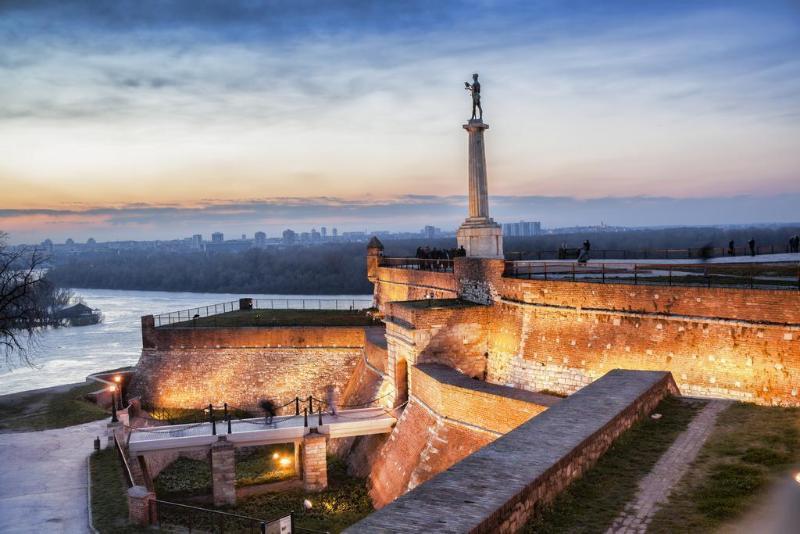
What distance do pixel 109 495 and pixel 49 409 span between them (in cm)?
874

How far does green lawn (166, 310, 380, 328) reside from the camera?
2481cm

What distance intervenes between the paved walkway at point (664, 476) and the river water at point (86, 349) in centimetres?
3006

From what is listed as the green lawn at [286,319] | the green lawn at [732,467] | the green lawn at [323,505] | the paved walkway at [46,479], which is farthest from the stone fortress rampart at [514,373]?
the paved walkway at [46,479]

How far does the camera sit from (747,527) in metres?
5.52

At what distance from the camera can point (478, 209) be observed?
19.8m

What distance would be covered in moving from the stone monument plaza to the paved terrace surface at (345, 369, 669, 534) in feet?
36.0

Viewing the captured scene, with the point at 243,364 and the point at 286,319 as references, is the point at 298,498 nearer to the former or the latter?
the point at 243,364

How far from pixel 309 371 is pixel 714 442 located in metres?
15.8

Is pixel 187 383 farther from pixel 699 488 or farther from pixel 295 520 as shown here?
pixel 699 488

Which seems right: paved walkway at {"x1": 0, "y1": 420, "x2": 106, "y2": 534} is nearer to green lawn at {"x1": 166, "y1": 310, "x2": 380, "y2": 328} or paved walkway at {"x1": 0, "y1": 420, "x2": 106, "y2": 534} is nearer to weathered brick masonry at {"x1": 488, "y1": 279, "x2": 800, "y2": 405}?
green lawn at {"x1": 166, "y1": 310, "x2": 380, "y2": 328}

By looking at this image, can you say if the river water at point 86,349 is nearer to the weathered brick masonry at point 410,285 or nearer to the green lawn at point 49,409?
the green lawn at point 49,409

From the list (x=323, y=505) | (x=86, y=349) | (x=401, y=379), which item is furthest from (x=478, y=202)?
(x=86, y=349)

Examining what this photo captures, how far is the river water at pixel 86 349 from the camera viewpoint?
32.4 m

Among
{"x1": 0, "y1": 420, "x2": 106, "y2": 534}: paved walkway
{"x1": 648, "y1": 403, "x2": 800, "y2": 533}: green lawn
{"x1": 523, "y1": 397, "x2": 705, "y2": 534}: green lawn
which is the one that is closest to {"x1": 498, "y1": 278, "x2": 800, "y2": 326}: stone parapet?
{"x1": 648, "y1": 403, "x2": 800, "y2": 533}: green lawn
